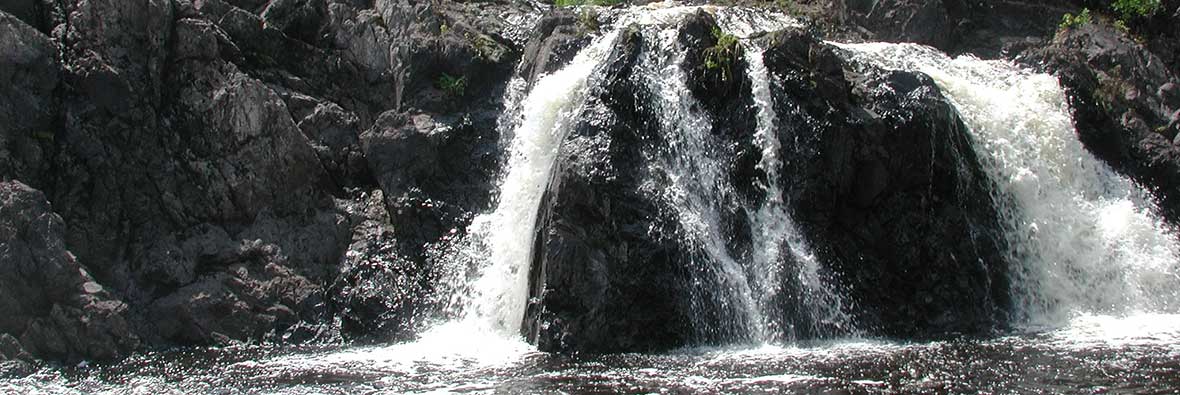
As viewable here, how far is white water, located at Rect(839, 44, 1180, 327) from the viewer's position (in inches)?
714

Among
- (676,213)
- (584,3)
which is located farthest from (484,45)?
(676,213)

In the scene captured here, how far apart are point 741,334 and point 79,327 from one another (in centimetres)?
1063

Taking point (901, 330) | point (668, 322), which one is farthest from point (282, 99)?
point (901, 330)

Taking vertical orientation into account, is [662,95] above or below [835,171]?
above

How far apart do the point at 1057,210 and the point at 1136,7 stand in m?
7.48

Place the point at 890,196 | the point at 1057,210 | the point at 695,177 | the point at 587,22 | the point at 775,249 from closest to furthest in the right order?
1. the point at 775,249
2. the point at 695,177
3. the point at 890,196
4. the point at 1057,210
5. the point at 587,22

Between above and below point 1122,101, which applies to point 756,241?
below

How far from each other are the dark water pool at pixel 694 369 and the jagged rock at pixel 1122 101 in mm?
4517

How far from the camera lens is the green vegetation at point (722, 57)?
1838cm

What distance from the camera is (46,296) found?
17.0 m

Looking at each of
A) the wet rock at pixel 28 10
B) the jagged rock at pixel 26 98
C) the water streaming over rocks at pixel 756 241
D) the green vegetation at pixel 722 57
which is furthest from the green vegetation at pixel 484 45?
the wet rock at pixel 28 10

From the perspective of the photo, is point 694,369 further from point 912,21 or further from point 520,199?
point 912,21

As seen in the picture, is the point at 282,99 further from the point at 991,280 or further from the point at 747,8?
the point at 991,280

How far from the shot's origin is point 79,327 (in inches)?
666
